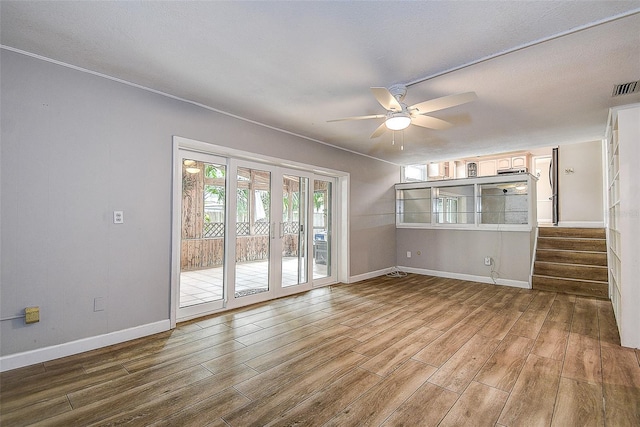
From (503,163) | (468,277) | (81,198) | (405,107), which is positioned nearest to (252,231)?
(81,198)

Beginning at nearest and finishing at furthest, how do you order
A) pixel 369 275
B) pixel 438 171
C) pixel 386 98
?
pixel 386 98 → pixel 369 275 → pixel 438 171

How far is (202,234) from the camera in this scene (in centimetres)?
376

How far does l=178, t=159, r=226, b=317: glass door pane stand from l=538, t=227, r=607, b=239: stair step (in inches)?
241

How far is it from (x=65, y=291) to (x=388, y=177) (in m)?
5.79

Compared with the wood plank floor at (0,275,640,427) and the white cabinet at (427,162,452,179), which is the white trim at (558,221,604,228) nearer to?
the white cabinet at (427,162,452,179)

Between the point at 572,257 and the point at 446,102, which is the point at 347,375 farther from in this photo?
the point at 572,257

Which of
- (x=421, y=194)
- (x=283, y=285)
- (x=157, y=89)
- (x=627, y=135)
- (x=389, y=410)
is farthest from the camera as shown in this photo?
(x=421, y=194)

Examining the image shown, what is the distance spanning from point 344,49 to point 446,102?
3.43 feet

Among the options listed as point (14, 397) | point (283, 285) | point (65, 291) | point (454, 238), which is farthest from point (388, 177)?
point (14, 397)

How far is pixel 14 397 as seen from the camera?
2.02 m

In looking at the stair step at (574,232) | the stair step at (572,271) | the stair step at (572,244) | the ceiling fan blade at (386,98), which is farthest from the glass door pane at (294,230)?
the stair step at (574,232)

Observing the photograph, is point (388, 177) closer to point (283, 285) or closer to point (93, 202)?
point (283, 285)

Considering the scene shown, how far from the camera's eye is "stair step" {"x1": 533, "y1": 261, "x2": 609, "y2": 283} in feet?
15.6

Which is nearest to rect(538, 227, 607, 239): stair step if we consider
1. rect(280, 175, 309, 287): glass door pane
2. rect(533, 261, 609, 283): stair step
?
rect(533, 261, 609, 283): stair step
